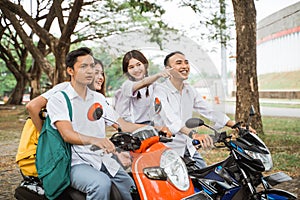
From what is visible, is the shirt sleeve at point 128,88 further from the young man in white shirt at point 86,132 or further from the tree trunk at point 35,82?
the tree trunk at point 35,82

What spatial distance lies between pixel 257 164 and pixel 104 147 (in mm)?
878

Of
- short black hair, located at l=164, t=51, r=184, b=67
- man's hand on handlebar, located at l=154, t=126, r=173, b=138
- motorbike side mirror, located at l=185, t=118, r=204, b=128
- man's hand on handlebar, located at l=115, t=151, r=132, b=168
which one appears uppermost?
short black hair, located at l=164, t=51, r=184, b=67

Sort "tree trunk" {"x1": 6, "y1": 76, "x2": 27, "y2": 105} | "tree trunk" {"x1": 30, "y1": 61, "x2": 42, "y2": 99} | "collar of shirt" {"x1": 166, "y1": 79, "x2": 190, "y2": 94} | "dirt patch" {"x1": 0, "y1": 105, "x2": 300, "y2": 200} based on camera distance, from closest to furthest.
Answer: "collar of shirt" {"x1": 166, "y1": 79, "x2": 190, "y2": 94} < "dirt patch" {"x1": 0, "y1": 105, "x2": 300, "y2": 200} < "tree trunk" {"x1": 30, "y1": 61, "x2": 42, "y2": 99} < "tree trunk" {"x1": 6, "y1": 76, "x2": 27, "y2": 105}

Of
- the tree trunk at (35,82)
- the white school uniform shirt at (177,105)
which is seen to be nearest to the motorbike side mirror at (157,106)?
the white school uniform shirt at (177,105)

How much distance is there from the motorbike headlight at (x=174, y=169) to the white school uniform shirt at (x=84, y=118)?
9.0 inches

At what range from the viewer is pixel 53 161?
2146 millimetres

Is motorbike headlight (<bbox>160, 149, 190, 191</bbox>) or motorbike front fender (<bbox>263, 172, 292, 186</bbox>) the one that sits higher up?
motorbike headlight (<bbox>160, 149, 190, 191</bbox>)

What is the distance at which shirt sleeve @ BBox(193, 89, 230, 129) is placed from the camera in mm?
1889

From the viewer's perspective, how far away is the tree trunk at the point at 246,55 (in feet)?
26.1

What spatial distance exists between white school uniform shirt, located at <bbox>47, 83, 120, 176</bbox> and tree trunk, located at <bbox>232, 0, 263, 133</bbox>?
236 inches

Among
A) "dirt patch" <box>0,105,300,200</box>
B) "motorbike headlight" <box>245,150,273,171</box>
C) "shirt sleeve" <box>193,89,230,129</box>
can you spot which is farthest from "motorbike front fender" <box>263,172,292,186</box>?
"dirt patch" <box>0,105,300,200</box>

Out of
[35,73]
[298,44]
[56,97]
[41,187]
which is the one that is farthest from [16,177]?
[298,44]

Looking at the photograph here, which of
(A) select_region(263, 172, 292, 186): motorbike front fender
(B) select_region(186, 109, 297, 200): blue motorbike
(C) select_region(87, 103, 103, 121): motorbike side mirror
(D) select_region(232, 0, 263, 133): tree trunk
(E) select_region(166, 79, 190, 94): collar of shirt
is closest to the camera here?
(C) select_region(87, 103, 103, 121): motorbike side mirror

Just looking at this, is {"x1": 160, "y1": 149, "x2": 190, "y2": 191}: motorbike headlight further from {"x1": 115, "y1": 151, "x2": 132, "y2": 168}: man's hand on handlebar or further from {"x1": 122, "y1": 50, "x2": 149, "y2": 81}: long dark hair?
{"x1": 122, "y1": 50, "x2": 149, "y2": 81}: long dark hair
